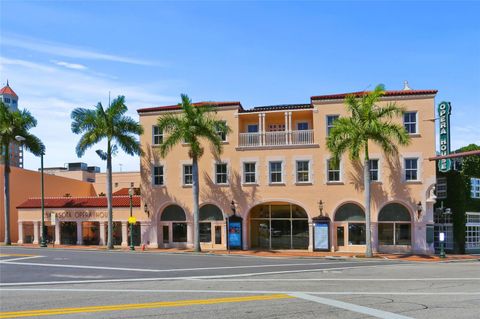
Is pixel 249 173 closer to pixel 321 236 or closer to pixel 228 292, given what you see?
pixel 321 236

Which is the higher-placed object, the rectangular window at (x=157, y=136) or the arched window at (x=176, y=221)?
the rectangular window at (x=157, y=136)

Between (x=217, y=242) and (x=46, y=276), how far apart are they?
18939 millimetres

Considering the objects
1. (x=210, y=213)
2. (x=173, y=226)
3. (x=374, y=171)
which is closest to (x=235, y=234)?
(x=210, y=213)

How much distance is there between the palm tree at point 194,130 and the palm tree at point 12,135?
43.5 feet

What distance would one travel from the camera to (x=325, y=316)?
11508mm

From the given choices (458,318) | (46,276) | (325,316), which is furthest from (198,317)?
(46,276)

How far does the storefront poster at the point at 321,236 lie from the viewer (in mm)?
36062

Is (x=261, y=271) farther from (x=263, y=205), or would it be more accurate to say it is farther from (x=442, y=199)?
(x=442, y=199)

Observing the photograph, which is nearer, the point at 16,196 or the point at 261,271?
the point at 261,271

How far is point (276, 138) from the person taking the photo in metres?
38.1

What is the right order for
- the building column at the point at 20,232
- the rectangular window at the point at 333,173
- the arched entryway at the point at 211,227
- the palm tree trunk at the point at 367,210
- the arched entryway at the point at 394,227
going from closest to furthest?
the palm tree trunk at the point at 367,210, the arched entryway at the point at 394,227, the rectangular window at the point at 333,173, the arched entryway at the point at 211,227, the building column at the point at 20,232

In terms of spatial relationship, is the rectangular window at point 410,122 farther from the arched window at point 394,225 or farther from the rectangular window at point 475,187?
the rectangular window at point 475,187

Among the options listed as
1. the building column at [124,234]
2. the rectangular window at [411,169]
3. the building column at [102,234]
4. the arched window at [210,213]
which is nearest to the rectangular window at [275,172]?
the arched window at [210,213]

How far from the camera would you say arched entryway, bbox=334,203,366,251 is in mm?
36037
